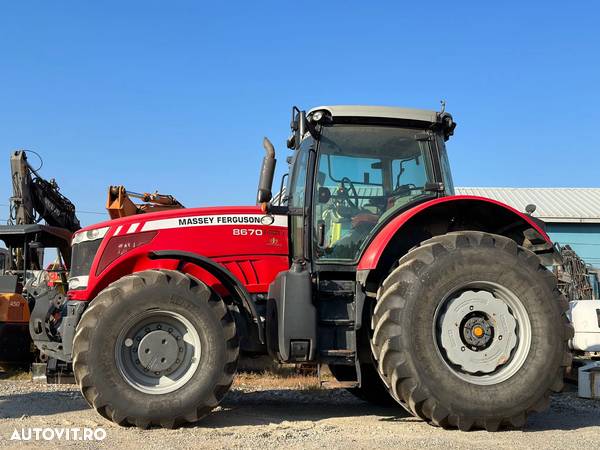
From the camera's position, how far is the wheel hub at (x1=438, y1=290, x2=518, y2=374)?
5.08 meters

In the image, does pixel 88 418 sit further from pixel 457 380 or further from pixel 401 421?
pixel 457 380

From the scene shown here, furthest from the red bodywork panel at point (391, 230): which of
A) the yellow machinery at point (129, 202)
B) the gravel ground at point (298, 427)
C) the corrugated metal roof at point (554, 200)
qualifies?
the corrugated metal roof at point (554, 200)

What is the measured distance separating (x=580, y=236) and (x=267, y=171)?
18885 mm

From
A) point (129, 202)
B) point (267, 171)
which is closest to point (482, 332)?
point (267, 171)

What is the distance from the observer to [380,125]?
591cm

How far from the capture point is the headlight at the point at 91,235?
5852 millimetres

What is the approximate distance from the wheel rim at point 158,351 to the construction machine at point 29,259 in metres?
1.71

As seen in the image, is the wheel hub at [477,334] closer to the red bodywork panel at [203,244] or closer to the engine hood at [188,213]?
the red bodywork panel at [203,244]

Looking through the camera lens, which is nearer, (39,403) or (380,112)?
(380,112)

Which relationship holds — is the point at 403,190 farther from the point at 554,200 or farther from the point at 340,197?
the point at 554,200

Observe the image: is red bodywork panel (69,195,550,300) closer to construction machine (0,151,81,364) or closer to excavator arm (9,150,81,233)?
construction machine (0,151,81,364)

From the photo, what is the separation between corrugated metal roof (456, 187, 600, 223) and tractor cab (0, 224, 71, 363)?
15.6m

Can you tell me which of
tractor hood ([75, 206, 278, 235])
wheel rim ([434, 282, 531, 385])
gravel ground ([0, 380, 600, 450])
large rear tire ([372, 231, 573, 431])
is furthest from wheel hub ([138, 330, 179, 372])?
wheel rim ([434, 282, 531, 385])

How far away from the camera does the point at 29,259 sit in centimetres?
1095
